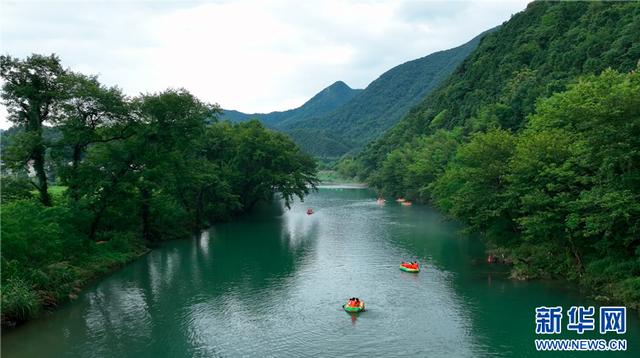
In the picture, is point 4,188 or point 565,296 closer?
point 565,296

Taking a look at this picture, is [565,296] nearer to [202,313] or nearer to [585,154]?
[585,154]

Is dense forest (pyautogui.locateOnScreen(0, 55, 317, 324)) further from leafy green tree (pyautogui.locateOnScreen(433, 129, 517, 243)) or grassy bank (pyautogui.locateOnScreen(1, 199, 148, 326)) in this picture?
leafy green tree (pyautogui.locateOnScreen(433, 129, 517, 243))

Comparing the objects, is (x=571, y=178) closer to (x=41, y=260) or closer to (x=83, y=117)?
(x=41, y=260)

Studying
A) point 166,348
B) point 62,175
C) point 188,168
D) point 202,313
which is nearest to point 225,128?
point 188,168

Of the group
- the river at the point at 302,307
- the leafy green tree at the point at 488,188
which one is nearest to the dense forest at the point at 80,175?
the river at the point at 302,307

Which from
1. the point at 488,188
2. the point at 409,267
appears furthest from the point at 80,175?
the point at 488,188

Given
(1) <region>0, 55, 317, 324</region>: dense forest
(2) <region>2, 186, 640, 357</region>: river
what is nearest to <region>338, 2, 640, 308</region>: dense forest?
(2) <region>2, 186, 640, 357</region>: river
